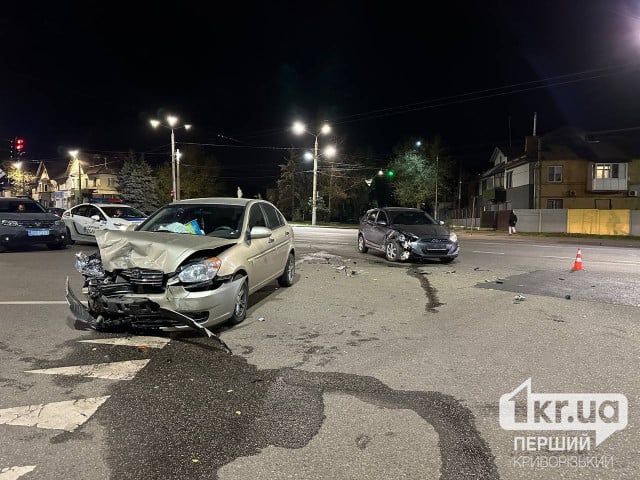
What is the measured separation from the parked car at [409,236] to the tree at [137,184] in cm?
5691

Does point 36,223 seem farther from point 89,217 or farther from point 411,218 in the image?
point 411,218

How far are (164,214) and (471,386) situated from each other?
5.11m

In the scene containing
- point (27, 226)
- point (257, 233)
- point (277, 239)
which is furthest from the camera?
point (27, 226)

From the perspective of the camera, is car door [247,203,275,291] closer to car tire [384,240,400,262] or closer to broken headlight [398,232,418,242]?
broken headlight [398,232,418,242]

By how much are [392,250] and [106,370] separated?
30.8 feet

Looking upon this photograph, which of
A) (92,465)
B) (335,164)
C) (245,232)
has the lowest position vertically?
(92,465)

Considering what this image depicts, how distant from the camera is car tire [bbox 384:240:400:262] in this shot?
1271 cm

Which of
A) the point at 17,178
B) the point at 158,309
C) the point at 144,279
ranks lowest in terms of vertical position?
the point at 158,309

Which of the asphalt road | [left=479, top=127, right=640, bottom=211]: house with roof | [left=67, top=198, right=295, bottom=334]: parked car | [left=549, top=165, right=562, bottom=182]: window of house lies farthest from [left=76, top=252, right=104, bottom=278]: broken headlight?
[left=549, top=165, right=562, bottom=182]: window of house

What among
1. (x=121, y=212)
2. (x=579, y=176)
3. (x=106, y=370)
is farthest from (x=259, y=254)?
(x=579, y=176)

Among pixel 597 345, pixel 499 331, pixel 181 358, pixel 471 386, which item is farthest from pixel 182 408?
pixel 597 345

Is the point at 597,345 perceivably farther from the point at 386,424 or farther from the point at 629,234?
the point at 629,234

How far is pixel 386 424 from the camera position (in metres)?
3.44

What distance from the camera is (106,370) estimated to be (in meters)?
4.45
